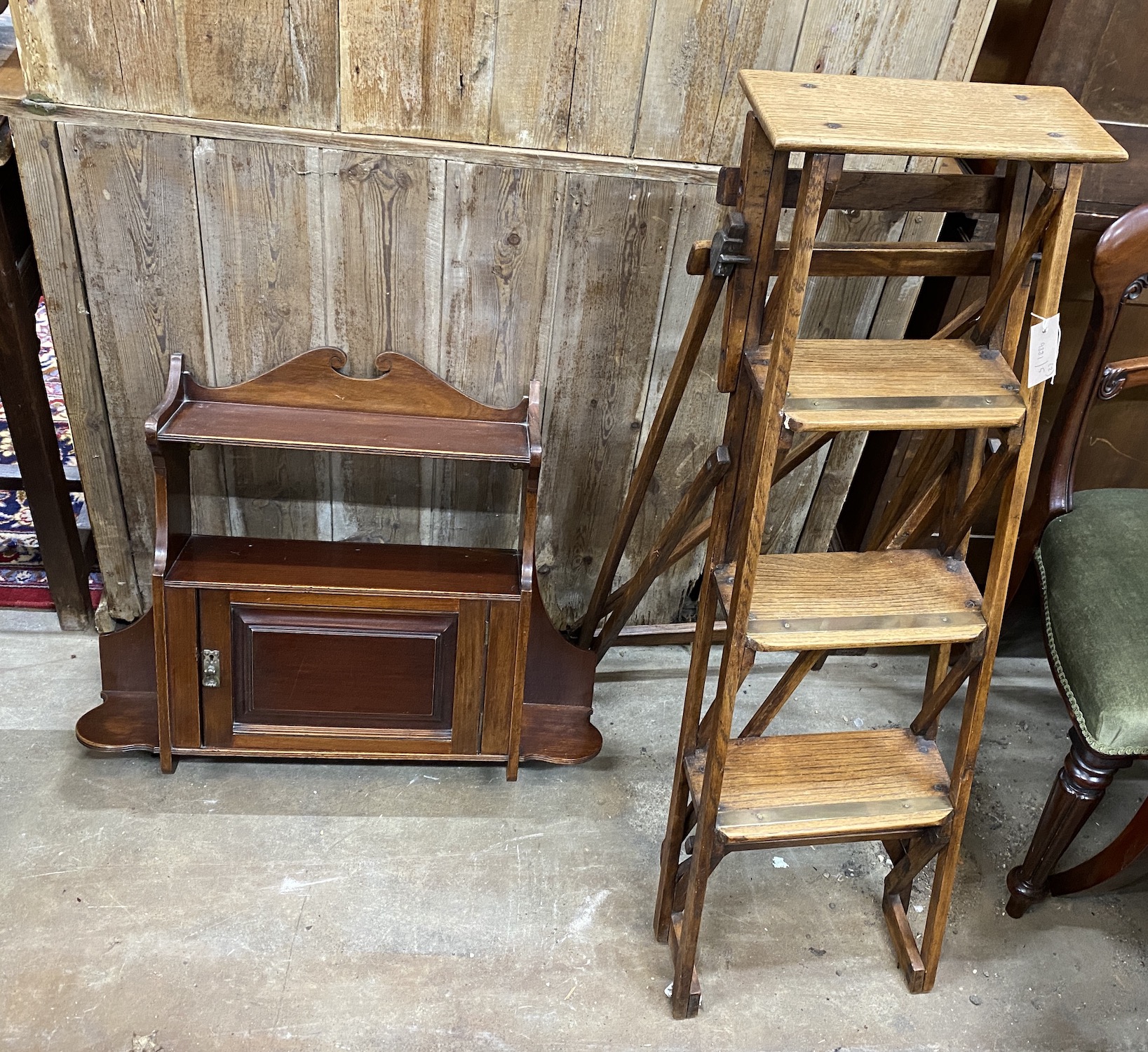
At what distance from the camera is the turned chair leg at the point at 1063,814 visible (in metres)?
1.77

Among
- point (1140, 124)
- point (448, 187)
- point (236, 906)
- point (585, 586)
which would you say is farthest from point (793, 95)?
point (236, 906)

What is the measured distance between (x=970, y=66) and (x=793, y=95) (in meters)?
0.77

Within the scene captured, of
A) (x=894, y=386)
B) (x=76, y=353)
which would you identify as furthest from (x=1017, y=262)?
(x=76, y=353)

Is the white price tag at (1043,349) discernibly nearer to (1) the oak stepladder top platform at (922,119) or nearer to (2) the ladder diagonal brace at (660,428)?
(1) the oak stepladder top platform at (922,119)

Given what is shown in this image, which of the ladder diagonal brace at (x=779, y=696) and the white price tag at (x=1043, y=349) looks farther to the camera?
the ladder diagonal brace at (x=779, y=696)

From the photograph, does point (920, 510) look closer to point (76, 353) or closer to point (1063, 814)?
point (1063, 814)

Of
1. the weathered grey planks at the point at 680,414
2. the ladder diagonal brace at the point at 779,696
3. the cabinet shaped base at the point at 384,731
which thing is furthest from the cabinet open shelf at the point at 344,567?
the ladder diagonal brace at the point at 779,696

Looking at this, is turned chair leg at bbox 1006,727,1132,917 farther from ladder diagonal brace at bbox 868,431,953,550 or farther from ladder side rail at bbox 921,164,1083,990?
ladder diagonal brace at bbox 868,431,953,550

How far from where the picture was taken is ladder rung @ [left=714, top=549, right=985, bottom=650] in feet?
4.86

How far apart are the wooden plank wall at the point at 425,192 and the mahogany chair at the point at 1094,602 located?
1.29ft

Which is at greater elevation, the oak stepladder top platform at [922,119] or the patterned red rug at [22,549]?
the oak stepladder top platform at [922,119]

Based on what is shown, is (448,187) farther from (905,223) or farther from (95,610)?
(95,610)

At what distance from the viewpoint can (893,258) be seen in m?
1.54

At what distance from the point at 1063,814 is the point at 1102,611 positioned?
359mm
